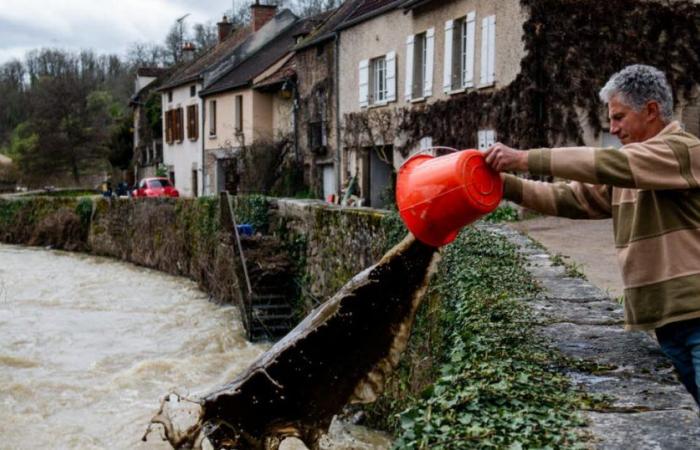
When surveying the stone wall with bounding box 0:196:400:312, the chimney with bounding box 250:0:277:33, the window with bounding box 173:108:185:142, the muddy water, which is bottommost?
the muddy water

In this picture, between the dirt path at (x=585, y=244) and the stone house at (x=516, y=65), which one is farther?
the stone house at (x=516, y=65)

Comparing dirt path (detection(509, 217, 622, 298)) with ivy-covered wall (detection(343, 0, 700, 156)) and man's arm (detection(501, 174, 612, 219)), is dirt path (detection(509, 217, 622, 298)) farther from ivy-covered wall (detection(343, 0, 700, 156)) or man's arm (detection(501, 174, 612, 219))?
man's arm (detection(501, 174, 612, 219))

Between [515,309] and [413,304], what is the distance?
0.82 meters

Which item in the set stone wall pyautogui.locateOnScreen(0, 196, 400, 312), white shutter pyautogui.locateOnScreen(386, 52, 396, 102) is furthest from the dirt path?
white shutter pyautogui.locateOnScreen(386, 52, 396, 102)

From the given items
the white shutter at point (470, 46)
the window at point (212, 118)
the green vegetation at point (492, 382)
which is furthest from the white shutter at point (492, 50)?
the window at point (212, 118)

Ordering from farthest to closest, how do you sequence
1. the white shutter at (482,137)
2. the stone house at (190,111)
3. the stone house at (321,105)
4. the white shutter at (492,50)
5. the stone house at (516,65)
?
1. the stone house at (190,111)
2. the stone house at (321,105)
3. the white shutter at (482,137)
4. the white shutter at (492,50)
5. the stone house at (516,65)

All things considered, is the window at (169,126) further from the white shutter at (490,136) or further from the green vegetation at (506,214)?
the green vegetation at (506,214)

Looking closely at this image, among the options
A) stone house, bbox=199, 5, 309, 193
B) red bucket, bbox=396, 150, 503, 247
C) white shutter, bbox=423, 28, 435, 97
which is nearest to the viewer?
red bucket, bbox=396, 150, 503, 247

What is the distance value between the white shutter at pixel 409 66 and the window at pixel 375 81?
1057mm

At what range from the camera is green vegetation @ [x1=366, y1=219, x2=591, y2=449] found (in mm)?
2521

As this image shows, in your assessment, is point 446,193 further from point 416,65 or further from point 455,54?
point 416,65

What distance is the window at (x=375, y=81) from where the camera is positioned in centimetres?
2339

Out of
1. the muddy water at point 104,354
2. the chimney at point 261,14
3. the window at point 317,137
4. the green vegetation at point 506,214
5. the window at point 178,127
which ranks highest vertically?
the chimney at point 261,14

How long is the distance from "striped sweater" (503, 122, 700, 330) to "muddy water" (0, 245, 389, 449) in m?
5.01
